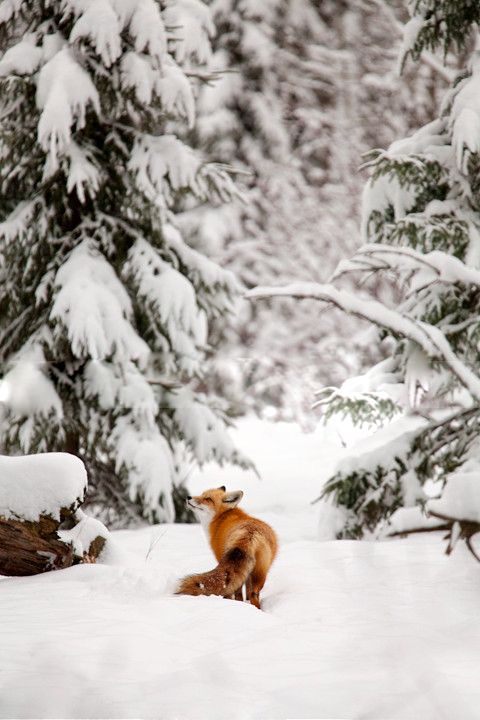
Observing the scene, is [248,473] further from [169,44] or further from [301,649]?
[301,649]

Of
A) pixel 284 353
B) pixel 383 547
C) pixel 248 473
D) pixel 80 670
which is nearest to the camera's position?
pixel 80 670

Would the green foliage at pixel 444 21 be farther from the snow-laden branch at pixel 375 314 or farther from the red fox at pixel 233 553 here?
the red fox at pixel 233 553

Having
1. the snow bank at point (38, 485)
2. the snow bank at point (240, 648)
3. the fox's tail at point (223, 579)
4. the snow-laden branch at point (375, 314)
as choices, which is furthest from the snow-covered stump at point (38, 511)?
the snow-laden branch at point (375, 314)

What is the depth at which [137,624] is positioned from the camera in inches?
138

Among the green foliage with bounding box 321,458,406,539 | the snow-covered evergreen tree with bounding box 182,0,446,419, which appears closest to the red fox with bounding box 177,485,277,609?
the green foliage with bounding box 321,458,406,539

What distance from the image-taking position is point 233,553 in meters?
4.64

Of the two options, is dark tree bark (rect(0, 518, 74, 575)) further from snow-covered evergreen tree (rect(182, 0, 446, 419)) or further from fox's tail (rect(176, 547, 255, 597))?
snow-covered evergreen tree (rect(182, 0, 446, 419))

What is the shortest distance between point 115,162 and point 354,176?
1723 cm

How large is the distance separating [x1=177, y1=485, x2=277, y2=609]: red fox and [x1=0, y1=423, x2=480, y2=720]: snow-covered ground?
0.19 meters

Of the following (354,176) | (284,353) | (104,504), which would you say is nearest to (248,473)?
(104,504)

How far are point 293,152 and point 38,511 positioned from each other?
812 inches

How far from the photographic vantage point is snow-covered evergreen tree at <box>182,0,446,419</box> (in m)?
20.4

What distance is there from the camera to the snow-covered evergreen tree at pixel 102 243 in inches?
296

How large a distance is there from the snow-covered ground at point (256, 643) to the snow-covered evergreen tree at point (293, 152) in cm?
1354
